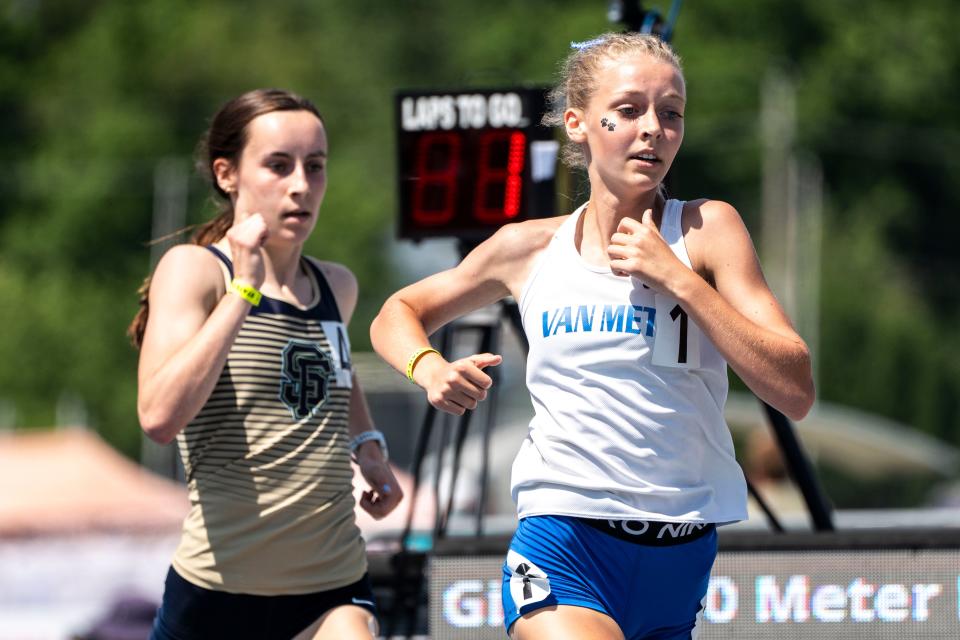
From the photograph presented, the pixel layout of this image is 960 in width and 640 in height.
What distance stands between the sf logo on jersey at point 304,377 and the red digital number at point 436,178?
238 cm

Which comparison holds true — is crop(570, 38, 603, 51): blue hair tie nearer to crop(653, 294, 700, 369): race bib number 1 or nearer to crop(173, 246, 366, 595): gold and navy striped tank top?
crop(653, 294, 700, 369): race bib number 1

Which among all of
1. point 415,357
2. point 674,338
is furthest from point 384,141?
point 674,338

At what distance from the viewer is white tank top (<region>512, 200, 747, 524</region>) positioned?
340 cm

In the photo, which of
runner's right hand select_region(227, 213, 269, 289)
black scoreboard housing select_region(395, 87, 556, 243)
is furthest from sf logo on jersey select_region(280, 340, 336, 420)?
black scoreboard housing select_region(395, 87, 556, 243)

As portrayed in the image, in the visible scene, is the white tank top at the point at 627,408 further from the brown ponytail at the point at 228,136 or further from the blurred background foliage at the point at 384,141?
the blurred background foliage at the point at 384,141

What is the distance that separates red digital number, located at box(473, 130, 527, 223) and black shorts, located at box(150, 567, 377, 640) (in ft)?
8.79

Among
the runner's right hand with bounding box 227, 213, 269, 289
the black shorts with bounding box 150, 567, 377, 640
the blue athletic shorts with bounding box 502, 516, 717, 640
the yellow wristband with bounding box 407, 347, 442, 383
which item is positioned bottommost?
the black shorts with bounding box 150, 567, 377, 640

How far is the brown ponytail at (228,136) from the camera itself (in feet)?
14.0

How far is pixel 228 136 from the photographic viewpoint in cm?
431

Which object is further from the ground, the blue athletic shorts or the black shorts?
the blue athletic shorts

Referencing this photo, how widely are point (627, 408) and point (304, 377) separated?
1.00 metres

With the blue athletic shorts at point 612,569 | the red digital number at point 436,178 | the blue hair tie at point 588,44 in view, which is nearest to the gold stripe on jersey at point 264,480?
the blue athletic shorts at point 612,569

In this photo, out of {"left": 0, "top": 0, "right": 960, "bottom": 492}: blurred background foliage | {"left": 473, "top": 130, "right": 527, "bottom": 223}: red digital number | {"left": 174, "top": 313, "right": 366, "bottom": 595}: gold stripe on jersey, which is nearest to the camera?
{"left": 174, "top": 313, "right": 366, "bottom": 595}: gold stripe on jersey

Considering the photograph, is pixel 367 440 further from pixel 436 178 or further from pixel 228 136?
pixel 436 178
